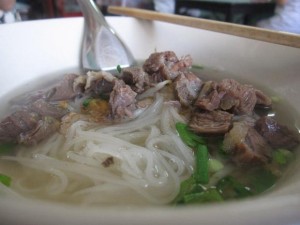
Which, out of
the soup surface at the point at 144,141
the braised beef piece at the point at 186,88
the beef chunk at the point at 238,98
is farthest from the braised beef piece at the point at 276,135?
the braised beef piece at the point at 186,88

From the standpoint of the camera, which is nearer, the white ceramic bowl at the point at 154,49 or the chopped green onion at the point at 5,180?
the chopped green onion at the point at 5,180

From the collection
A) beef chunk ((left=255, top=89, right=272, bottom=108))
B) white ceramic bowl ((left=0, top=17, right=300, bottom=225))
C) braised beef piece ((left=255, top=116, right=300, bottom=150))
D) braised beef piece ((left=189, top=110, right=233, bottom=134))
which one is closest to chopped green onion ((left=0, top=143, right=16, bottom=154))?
white ceramic bowl ((left=0, top=17, right=300, bottom=225))

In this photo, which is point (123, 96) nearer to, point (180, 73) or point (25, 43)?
point (180, 73)

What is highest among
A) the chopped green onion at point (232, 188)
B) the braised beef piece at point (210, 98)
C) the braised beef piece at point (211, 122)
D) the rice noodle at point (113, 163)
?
the braised beef piece at point (210, 98)

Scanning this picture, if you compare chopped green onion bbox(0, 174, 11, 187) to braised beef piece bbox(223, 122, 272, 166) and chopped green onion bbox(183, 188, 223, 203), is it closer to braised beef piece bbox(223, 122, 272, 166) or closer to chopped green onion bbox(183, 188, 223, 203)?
chopped green onion bbox(183, 188, 223, 203)

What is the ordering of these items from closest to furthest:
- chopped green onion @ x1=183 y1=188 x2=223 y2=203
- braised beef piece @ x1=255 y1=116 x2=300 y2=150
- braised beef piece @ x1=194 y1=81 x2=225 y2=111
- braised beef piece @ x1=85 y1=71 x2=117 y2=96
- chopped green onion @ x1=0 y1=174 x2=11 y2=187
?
chopped green onion @ x1=183 y1=188 x2=223 y2=203 < chopped green onion @ x1=0 y1=174 x2=11 y2=187 < braised beef piece @ x1=255 y1=116 x2=300 y2=150 < braised beef piece @ x1=194 y1=81 x2=225 y2=111 < braised beef piece @ x1=85 y1=71 x2=117 y2=96

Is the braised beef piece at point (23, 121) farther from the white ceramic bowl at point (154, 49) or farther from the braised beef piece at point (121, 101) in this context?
the white ceramic bowl at point (154, 49)
